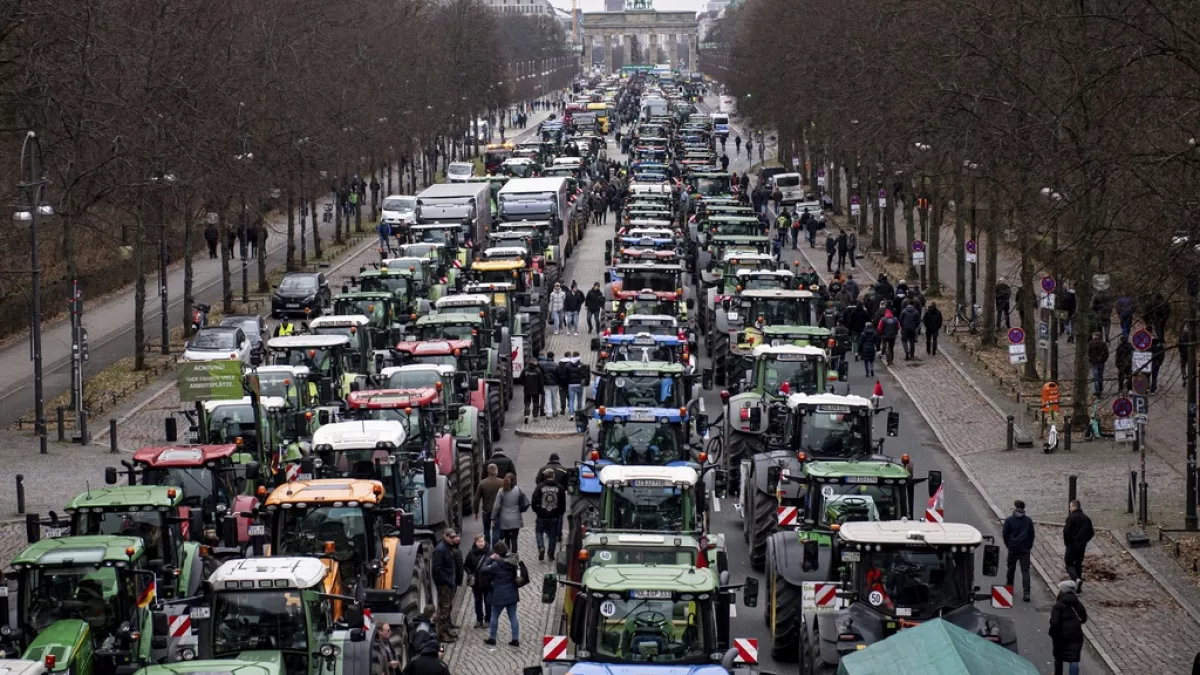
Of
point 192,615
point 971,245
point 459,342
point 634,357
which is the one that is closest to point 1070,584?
point 192,615

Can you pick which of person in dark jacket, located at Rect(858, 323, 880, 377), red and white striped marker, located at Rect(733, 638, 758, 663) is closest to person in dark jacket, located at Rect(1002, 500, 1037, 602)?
red and white striped marker, located at Rect(733, 638, 758, 663)

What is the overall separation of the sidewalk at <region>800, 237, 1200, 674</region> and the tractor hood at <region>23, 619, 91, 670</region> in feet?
39.3

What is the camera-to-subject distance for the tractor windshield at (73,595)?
18.4 m

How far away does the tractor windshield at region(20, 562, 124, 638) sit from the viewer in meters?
18.4

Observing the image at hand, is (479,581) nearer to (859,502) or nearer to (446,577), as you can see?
(446,577)

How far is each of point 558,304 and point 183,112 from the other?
1088 cm

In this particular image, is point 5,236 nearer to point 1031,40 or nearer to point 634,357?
point 634,357

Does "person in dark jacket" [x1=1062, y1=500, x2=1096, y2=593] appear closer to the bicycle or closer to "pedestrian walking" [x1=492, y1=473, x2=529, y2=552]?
"pedestrian walking" [x1=492, y1=473, x2=529, y2=552]

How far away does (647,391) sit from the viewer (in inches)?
1163

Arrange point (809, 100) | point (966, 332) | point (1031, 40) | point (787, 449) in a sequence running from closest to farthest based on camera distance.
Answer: point (787, 449) → point (1031, 40) → point (966, 332) → point (809, 100)

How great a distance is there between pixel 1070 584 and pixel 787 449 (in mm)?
6749

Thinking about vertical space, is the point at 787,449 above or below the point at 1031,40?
below

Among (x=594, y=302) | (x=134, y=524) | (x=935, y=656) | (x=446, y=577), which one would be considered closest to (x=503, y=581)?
(x=446, y=577)

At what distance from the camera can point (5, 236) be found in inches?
1812
